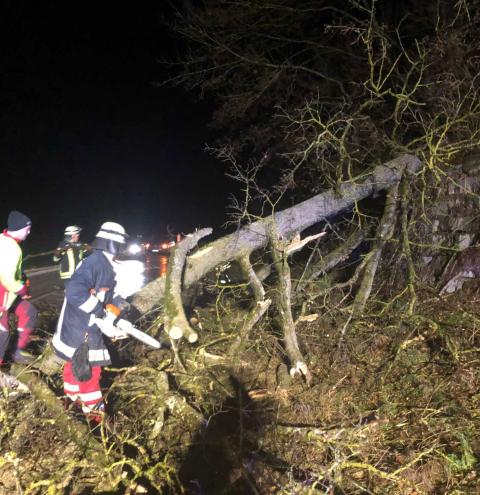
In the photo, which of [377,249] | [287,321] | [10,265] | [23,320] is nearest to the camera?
[10,265]

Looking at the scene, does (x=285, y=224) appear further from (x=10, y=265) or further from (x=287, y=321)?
(x=10, y=265)

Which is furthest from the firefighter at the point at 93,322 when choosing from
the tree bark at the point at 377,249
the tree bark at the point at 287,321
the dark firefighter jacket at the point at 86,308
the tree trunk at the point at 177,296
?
the tree bark at the point at 377,249

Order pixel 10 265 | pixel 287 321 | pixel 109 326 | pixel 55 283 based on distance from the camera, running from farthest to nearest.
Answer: pixel 55 283, pixel 287 321, pixel 10 265, pixel 109 326

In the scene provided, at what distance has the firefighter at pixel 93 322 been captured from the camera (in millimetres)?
3324

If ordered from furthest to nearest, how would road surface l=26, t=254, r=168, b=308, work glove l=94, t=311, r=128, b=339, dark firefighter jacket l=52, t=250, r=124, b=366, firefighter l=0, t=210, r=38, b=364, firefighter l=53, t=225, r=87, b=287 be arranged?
1. road surface l=26, t=254, r=168, b=308
2. firefighter l=53, t=225, r=87, b=287
3. firefighter l=0, t=210, r=38, b=364
4. work glove l=94, t=311, r=128, b=339
5. dark firefighter jacket l=52, t=250, r=124, b=366

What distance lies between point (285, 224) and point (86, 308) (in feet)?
8.57

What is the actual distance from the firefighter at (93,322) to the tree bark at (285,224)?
0.99 m

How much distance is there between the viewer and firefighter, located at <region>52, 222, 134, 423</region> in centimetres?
332

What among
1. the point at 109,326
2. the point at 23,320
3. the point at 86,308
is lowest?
the point at 109,326

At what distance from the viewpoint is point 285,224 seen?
16.1ft

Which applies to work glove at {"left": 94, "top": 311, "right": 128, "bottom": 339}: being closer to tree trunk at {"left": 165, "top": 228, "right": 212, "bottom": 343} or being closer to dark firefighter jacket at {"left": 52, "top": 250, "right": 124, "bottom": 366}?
dark firefighter jacket at {"left": 52, "top": 250, "right": 124, "bottom": 366}

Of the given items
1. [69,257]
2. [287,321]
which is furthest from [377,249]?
[69,257]

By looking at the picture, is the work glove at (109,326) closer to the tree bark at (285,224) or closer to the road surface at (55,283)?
the tree bark at (285,224)

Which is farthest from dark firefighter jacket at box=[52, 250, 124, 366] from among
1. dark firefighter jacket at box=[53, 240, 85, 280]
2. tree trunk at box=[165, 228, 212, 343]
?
dark firefighter jacket at box=[53, 240, 85, 280]
